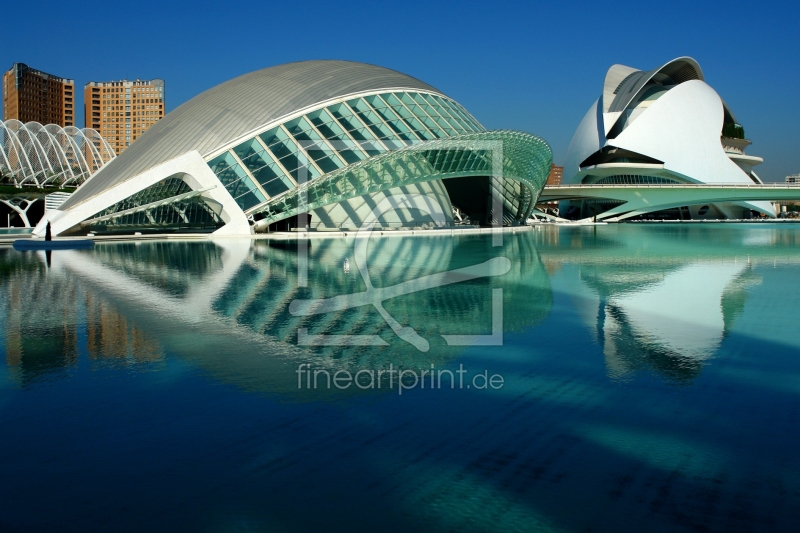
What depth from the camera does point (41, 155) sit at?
69.9 meters

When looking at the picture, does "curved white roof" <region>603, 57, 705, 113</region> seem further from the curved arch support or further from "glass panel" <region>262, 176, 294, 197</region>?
"glass panel" <region>262, 176, 294, 197</region>

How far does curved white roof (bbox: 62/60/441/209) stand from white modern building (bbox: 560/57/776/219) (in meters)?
43.3

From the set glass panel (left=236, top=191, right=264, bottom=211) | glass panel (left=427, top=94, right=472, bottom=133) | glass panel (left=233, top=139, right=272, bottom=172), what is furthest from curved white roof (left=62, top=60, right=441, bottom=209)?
glass panel (left=236, top=191, right=264, bottom=211)

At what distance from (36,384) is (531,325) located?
6247mm

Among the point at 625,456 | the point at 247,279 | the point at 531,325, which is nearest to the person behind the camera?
the point at 625,456

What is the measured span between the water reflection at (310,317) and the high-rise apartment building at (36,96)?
442 feet

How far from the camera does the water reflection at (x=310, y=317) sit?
24.2 ft

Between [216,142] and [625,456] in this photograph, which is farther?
[216,142]

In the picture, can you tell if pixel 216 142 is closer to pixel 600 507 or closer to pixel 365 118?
pixel 365 118

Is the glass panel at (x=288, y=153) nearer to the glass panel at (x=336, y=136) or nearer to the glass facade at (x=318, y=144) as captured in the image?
the glass facade at (x=318, y=144)

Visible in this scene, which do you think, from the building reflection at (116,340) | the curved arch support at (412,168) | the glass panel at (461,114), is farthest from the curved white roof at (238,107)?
the building reflection at (116,340)

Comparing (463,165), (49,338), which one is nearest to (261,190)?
(463,165)

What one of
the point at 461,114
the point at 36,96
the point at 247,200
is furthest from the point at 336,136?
the point at 36,96

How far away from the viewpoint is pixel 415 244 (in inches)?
1074
